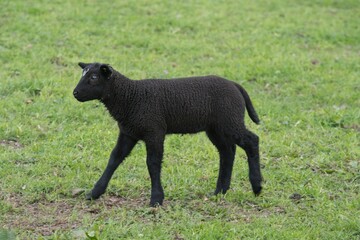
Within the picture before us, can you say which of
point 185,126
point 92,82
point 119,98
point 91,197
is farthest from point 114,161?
point 92,82

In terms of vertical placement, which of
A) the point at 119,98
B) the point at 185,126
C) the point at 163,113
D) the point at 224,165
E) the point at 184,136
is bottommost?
the point at 184,136

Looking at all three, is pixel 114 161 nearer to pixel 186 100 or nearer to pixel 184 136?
pixel 186 100

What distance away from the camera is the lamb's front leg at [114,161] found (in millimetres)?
6781

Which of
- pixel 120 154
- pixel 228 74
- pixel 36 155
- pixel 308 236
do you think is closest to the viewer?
pixel 308 236

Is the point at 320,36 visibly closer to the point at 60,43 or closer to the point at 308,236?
the point at 60,43

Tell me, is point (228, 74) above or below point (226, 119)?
below

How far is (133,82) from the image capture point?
6.71 metres

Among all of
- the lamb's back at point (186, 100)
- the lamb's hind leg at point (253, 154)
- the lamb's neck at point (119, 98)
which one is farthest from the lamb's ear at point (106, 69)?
the lamb's hind leg at point (253, 154)

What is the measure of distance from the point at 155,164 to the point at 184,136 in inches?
87.0

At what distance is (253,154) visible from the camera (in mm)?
6934

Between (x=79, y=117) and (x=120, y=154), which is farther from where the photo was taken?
(x=79, y=117)

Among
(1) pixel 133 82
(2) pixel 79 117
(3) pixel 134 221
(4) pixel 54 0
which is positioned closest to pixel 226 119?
(1) pixel 133 82

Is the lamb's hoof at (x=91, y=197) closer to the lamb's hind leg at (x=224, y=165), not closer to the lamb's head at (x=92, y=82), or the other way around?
the lamb's head at (x=92, y=82)

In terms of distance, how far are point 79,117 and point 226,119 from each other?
2.99 m
